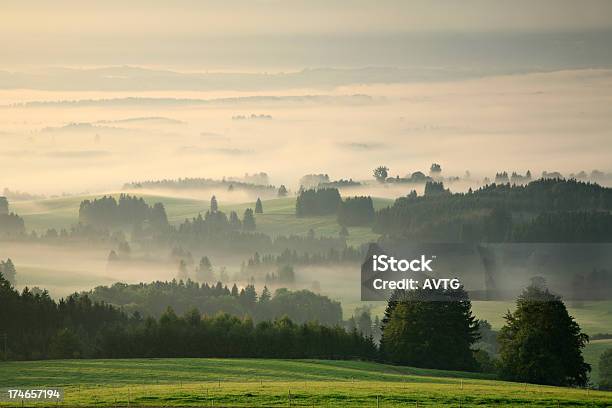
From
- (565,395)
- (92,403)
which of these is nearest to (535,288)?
(565,395)

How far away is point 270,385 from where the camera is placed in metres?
119

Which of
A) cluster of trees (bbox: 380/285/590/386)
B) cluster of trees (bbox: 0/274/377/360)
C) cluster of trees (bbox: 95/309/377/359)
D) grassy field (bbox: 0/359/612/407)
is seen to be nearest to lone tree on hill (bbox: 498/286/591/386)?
cluster of trees (bbox: 380/285/590/386)

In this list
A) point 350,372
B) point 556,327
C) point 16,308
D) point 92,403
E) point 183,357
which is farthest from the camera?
point 16,308

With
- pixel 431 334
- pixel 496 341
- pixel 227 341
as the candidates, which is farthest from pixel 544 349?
pixel 227 341

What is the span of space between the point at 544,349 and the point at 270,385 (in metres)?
44.3

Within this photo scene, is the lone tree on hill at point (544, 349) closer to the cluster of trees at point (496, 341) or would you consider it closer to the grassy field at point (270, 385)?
the cluster of trees at point (496, 341)

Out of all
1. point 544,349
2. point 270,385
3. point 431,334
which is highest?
point 431,334

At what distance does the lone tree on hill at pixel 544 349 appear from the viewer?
489ft

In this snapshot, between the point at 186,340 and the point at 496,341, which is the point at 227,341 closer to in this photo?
the point at 186,340

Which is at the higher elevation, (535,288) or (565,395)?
(535,288)

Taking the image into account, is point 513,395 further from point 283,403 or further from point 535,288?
point 535,288

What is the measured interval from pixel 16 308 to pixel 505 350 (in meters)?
76.9

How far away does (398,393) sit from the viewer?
11275cm

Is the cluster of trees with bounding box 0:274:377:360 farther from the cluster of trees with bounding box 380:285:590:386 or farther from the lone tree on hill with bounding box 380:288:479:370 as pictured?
the cluster of trees with bounding box 380:285:590:386
